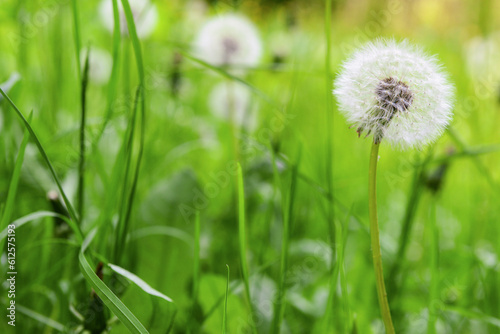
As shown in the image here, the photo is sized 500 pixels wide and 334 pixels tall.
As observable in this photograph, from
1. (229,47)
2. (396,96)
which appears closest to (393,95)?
(396,96)

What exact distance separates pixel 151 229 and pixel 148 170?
0.25 metres

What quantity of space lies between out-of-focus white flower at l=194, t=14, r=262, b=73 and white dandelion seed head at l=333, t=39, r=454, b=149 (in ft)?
2.91

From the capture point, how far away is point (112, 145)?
138cm

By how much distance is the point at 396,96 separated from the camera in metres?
0.44

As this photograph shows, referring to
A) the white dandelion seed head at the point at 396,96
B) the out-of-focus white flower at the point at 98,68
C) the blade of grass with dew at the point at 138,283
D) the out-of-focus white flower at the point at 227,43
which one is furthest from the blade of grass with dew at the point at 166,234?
the out-of-focus white flower at the point at 98,68

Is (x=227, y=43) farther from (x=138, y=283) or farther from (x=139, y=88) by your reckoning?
(x=138, y=283)

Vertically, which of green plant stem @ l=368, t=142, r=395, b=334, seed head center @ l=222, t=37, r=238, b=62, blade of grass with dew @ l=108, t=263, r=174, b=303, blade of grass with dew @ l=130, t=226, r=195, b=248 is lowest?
blade of grass with dew @ l=130, t=226, r=195, b=248

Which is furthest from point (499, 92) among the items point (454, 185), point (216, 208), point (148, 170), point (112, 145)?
point (112, 145)

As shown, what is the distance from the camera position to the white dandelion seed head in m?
0.43

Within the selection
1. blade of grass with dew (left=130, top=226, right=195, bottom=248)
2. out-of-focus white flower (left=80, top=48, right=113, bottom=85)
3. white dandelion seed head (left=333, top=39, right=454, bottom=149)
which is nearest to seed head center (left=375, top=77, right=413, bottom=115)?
white dandelion seed head (left=333, top=39, right=454, bottom=149)

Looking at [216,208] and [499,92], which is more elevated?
[499,92]

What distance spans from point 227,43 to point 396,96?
3.27 feet

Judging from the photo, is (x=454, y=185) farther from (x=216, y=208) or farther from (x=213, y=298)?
(x=213, y=298)

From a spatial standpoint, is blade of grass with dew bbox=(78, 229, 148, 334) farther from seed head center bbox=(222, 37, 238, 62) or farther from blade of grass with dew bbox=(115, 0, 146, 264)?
seed head center bbox=(222, 37, 238, 62)
